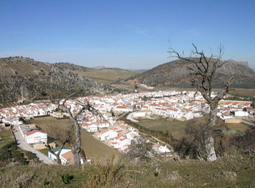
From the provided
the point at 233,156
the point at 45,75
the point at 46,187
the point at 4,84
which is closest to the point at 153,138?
the point at 233,156

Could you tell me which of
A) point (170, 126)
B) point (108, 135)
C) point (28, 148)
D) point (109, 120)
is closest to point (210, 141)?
point (28, 148)

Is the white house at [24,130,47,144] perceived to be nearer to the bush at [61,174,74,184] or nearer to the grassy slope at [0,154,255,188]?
the grassy slope at [0,154,255,188]

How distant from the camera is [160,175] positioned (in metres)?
5.31

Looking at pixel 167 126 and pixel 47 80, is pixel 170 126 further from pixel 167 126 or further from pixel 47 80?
pixel 47 80

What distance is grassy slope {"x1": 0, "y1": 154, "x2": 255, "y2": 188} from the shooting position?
15.1 ft

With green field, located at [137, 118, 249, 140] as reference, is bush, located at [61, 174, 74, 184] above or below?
above

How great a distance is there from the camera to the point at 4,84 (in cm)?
7369

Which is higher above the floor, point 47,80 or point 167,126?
point 47,80

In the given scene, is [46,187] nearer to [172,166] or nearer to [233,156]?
[172,166]

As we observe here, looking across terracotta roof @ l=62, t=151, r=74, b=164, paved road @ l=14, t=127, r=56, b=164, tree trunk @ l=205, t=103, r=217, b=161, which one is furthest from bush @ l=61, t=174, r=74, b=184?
paved road @ l=14, t=127, r=56, b=164

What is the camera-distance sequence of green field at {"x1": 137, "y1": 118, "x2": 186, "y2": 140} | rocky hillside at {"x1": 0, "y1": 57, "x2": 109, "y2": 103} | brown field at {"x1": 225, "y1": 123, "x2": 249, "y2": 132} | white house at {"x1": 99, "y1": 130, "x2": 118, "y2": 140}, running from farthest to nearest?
rocky hillside at {"x1": 0, "y1": 57, "x2": 109, "y2": 103}
green field at {"x1": 137, "y1": 118, "x2": 186, "y2": 140}
brown field at {"x1": 225, "y1": 123, "x2": 249, "y2": 132}
white house at {"x1": 99, "y1": 130, "x2": 118, "y2": 140}

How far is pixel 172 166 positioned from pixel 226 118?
47.3 m

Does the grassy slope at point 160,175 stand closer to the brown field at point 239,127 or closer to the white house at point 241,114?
the brown field at point 239,127

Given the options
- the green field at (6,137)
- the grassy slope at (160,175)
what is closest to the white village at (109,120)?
the green field at (6,137)
